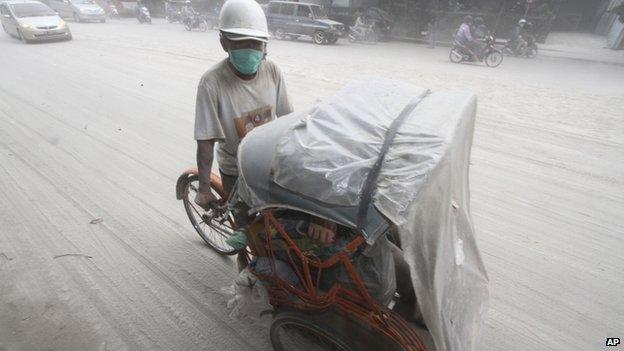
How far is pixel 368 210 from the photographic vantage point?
1.48 meters

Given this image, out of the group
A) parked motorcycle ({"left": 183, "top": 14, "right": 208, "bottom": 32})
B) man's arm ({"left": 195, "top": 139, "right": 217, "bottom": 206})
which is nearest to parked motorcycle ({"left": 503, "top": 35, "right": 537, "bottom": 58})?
man's arm ({"left": 195, "top": 139, "right": 217, "bottom": 206})

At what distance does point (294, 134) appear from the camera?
1693 mm

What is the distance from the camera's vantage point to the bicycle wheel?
120 inches

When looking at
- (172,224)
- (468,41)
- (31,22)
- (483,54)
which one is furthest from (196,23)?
(172,224)

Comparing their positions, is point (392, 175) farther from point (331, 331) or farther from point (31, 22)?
point (31, 22)

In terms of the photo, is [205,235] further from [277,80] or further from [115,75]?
[115,75]

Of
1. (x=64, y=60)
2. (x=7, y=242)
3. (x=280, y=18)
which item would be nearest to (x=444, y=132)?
(x=7, y=242)

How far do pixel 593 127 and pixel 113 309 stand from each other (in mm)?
7818

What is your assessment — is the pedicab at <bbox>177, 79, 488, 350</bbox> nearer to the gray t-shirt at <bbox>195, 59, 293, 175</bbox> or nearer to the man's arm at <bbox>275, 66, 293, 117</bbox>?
the gray t-shirt at <bbox>195, 59, 293, 175</bbox>

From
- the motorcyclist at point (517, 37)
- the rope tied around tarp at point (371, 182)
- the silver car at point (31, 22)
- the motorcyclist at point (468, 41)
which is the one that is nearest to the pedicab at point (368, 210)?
the rope tied around tarp at point (371, 182)

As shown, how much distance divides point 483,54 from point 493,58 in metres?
0.40

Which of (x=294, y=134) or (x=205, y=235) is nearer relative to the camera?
(x=294, y=134)

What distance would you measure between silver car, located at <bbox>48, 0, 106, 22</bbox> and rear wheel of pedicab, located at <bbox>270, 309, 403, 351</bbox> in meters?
26.3

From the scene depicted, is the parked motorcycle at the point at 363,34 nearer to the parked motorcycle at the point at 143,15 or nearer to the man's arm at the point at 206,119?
the parked motorcycle at the point at 143,15
